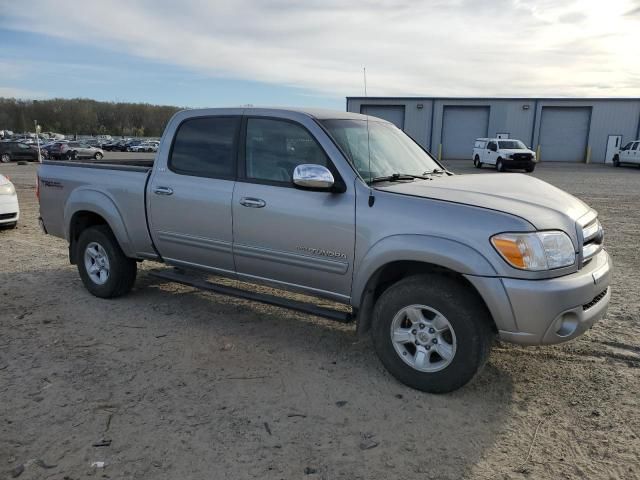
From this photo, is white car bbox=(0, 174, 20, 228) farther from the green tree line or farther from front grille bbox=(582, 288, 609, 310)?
the green tree line

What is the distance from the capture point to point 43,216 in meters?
6.01

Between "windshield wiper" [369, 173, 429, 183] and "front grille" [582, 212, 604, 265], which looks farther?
"windshield wiper" [369, 173, 429, 183]

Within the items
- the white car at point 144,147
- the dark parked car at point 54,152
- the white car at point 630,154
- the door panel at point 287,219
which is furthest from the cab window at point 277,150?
the white car at point 144,147

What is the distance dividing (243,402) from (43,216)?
3.97m

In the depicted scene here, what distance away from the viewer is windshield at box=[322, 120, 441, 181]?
399 centimetres

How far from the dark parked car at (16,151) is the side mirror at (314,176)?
3588 centimetres

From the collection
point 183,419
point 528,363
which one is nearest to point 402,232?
point 528,363

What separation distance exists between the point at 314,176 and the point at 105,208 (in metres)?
2.64

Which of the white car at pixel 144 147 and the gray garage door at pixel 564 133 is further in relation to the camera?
the white car at pixel 144 147

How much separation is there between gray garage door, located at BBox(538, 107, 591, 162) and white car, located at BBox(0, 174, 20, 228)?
39095 millimetres

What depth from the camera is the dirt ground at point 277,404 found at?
9.22 feet

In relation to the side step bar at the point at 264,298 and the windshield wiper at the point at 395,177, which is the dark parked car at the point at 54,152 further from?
the windshield wiper at the point at 395,177

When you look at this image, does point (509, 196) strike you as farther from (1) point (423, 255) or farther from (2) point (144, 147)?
(2) point (144, 147)

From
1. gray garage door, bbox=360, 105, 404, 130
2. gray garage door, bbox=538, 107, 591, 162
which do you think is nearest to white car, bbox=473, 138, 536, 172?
gray garage door, bbox=538, 107, 591, 162
